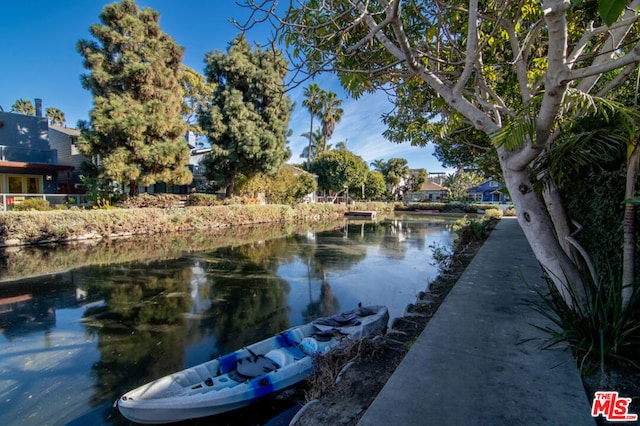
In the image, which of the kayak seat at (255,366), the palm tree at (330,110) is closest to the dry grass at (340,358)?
the kayak seat at (255,366)

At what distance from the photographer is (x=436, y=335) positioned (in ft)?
12.3

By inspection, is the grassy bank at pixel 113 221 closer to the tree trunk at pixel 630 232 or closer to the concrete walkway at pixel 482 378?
the concrete walkway at pixel 482 378

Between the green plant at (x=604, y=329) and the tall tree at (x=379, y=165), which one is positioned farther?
the tall tree at (x=379, y=165)

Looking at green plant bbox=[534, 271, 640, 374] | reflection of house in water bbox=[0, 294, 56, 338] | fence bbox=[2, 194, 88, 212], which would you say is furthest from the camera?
fence bbox=[2, 194, 88, 212]

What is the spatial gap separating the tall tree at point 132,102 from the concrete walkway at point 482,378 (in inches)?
757

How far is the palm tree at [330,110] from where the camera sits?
45125 mm

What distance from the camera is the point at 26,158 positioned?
18453mm

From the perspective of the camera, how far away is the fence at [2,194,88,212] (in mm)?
15508

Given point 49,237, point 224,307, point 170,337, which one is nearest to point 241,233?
point 49,237

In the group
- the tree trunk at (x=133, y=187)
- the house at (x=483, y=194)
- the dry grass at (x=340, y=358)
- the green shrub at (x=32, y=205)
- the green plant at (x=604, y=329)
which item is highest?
the house at (x=483, y=194)

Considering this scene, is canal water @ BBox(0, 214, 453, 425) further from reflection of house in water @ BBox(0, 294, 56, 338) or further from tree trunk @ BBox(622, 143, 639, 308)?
tree trunk @ BBox(622, 143, 639, 308)

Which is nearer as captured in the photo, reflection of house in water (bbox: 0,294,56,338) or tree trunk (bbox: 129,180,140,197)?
reflection of house in water (bbox: 0,294,56,338)

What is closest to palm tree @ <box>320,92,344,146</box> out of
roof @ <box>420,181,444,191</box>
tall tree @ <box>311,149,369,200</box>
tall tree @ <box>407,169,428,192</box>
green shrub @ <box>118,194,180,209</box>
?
tall tree @ <box>311,149,369,200</box>

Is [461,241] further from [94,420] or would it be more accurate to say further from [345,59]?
[94,420]
